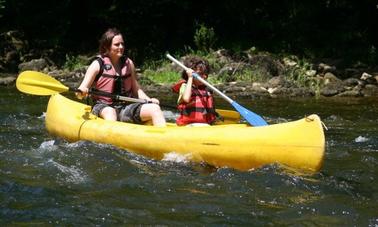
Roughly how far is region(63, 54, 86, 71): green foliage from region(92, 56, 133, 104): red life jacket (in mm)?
7486

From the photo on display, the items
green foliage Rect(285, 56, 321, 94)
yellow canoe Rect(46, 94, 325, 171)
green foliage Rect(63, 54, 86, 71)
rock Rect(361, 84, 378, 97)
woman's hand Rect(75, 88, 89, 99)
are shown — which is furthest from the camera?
green foliage Rect(63, 54, 86, 71)

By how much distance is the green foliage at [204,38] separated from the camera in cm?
1363

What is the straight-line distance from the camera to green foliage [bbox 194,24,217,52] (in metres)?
13.6

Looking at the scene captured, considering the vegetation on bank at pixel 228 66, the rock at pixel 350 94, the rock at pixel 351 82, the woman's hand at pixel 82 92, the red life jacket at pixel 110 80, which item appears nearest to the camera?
the woman's hand at pixel 82 92

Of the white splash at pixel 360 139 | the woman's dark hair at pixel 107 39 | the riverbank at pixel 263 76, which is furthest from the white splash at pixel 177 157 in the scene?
the riverbank at pixel 263 76

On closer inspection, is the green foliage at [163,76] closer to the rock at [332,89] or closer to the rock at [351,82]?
the rock at [332,89]

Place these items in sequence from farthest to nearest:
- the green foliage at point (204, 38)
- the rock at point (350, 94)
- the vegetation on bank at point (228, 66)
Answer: the green foliage at point (204, 38) < the vegetation on bank at point (228, 66) < the rock at point (350, 94)

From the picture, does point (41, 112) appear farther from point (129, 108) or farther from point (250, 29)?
point (250, 29)

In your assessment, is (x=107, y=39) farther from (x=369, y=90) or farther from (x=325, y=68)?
(x=325, y=68)

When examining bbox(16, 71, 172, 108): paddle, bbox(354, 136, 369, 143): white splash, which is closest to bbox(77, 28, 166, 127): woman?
bbox(16, 71, 172, 108): paddle

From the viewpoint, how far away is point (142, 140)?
454 cm

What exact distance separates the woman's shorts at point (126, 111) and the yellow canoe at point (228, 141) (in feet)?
0.86

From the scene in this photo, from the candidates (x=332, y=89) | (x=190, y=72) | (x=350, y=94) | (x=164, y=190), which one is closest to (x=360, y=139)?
(x=190, y=72)

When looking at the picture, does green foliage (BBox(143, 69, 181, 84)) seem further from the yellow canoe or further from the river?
the yellow canoe
